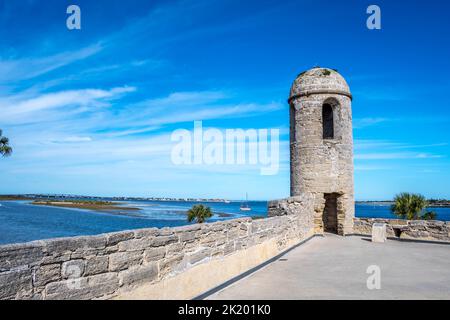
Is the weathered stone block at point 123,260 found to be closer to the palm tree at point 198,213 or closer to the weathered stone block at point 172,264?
the weathered stone block at point 172,264

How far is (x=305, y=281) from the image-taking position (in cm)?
595

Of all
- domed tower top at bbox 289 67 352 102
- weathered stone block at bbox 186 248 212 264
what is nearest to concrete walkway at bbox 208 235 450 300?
weathered stone block at bbox 186 248 212 264

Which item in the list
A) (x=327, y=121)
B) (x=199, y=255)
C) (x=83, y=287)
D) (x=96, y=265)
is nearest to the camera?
(x=83, y=287)

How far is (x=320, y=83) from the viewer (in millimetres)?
13852

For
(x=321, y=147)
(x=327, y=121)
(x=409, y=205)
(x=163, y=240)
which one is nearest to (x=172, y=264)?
(x=163, y=240)

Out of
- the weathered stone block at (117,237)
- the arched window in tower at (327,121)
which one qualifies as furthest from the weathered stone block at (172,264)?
the arched window in tower at (327,121)

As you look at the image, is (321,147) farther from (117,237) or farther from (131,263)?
(117,237)

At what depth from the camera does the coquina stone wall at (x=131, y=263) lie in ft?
10.1

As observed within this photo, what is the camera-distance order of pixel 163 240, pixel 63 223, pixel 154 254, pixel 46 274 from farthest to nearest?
pixel 63 223 → pixel 163 240 → pixel 154 254 → pixel 46 274

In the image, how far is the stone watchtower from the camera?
13.5 meters

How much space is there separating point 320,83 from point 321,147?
8.01ft

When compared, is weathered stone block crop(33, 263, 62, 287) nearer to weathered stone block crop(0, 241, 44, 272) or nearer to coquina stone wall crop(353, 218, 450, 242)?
weathered stone block crop(0, 241, 44, 272)

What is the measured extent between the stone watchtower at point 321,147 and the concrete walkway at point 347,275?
358 centimetres

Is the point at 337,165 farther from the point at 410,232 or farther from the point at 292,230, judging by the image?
the point at 292,230
